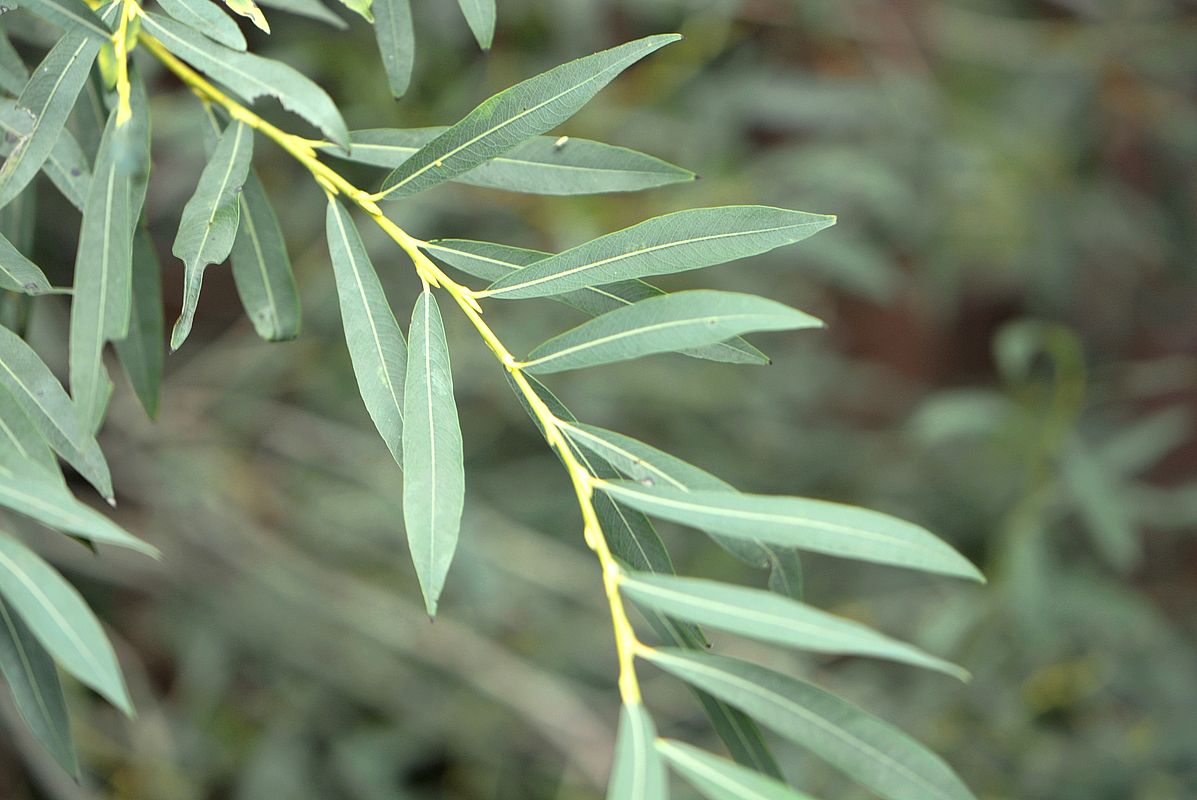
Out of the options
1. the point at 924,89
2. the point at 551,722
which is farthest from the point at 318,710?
the point at 924,89

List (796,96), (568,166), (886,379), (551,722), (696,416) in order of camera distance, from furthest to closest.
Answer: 1. (886,379)
2. (696,416)
3. (796,96)
4. (551,722)
5. (568,166)

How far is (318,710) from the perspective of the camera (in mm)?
1124

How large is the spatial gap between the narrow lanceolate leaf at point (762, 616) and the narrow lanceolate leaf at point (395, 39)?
23 cm

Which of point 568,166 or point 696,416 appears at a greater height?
point 568,166

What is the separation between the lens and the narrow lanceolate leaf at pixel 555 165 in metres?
0.44

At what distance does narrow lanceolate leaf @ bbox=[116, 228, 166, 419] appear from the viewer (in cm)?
50

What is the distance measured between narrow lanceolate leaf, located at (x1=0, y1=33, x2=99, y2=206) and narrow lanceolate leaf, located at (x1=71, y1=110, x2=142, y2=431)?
0.15 feet

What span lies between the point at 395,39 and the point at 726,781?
0.32 m

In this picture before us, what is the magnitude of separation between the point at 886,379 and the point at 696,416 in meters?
0.61

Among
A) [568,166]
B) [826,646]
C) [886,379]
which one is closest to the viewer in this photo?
[826,646]

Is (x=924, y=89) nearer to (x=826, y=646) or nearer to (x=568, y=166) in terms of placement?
(x=568, y=166)

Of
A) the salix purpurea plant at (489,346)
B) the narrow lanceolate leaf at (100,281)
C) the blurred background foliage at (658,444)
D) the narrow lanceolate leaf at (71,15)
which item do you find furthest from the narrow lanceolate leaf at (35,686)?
the blurred background foliage at (658,444)

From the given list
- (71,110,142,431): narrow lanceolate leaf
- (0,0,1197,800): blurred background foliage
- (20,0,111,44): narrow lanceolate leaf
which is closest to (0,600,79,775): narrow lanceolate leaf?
(71,110,142,431): narrow lanceolate leaf

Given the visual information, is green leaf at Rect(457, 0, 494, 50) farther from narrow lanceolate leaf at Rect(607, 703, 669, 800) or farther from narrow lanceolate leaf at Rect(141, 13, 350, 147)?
narrow lanceolate leaf at Rect(607, 703, 669, 800)
